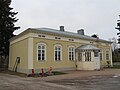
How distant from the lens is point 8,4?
38.0 metres

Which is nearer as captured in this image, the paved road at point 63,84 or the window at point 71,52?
the paved road at point 63,84

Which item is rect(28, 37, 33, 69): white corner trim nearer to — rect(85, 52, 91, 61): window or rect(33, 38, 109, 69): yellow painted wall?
rect(33, 38, 109, 69): yellow painted wall

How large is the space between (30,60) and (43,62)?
6.66 feet

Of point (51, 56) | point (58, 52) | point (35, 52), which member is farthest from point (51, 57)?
point (35, 52)

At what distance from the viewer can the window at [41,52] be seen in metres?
26.0

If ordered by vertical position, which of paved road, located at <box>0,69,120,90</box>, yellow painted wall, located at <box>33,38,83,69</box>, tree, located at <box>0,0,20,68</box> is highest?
tree, located at <box>0,0,20,68</box>

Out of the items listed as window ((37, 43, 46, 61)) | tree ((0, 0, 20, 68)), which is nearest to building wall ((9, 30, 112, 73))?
window ((37, 43, 46, 61))

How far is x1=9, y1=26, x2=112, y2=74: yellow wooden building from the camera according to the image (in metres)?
25.5

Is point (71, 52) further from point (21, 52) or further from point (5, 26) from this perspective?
point (5, 26)

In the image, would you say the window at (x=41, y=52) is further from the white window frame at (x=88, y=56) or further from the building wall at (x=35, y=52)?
the white window frame at (x=88, y=56)

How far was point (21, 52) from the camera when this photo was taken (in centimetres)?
2817

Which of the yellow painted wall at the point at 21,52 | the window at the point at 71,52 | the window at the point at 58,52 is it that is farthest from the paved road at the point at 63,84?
the window at the point at 71,52

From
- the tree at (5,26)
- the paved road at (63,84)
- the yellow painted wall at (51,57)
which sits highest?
the tree at (5,26)

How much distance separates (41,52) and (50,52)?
1.53 meters
